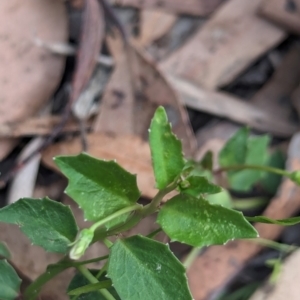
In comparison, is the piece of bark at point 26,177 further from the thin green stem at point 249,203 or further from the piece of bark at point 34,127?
the thin green stem at point 249,203

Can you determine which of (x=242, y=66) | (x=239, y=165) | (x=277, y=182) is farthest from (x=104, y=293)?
(x=242, y=66)

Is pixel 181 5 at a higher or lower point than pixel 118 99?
higher

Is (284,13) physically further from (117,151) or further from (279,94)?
(117,151)

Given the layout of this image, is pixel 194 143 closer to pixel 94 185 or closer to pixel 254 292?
pixel 254 292

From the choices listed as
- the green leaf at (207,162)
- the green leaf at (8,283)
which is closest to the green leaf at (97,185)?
the green leaf at (8,283)

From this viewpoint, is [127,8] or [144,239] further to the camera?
[127,8]

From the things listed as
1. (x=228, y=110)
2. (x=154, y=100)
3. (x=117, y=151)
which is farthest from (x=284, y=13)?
(x=117, y=151)
